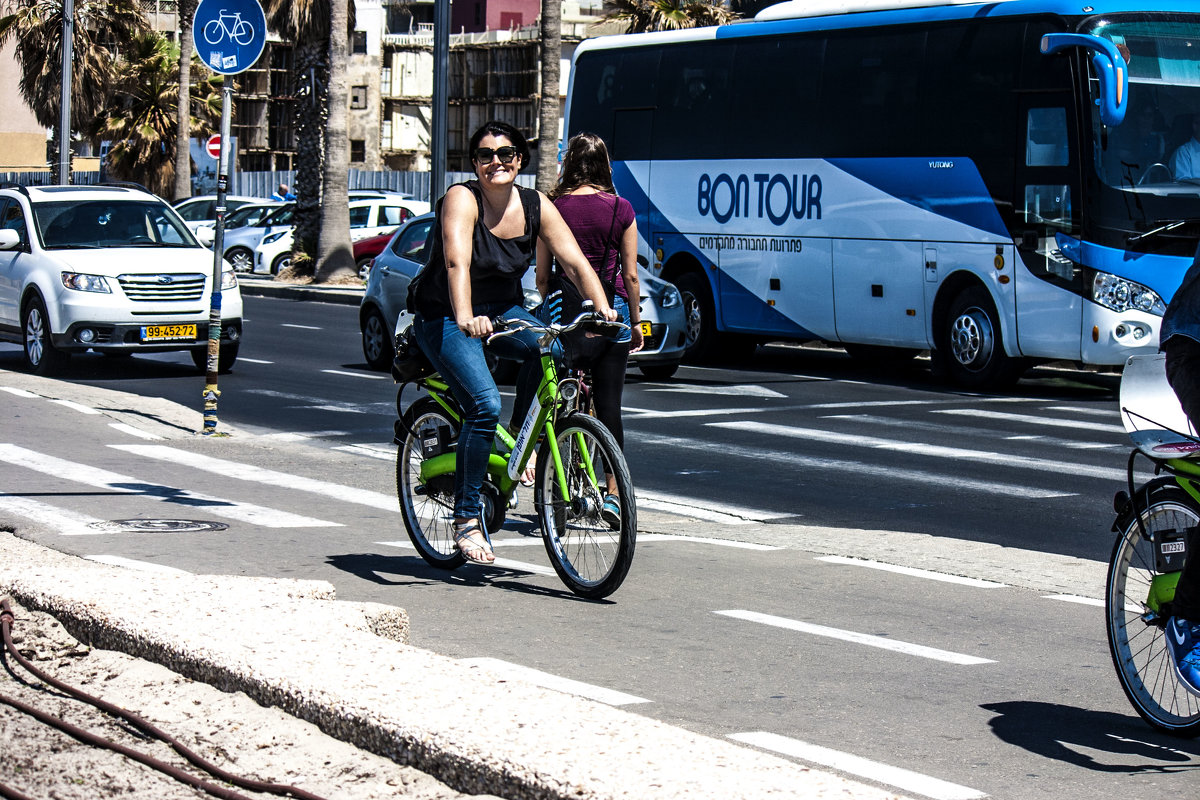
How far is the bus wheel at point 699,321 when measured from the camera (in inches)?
859

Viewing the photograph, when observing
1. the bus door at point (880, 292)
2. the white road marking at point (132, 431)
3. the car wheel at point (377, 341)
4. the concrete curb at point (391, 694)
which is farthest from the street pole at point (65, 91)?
the concrete curb at point (391, 694)

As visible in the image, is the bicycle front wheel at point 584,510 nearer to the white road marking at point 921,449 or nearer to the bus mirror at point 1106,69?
the white road marking at point 921,449

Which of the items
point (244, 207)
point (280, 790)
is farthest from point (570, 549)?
point (244, 207)

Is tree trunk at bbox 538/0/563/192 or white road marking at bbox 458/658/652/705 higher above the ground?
tree trunk at bbox 538/0/563/192

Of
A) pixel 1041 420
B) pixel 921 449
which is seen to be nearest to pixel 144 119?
pixel 1041 420

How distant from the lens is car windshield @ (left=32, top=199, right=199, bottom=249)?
1834 centimetres

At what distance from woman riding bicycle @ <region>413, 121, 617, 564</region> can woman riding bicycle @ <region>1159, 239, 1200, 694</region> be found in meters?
2.77

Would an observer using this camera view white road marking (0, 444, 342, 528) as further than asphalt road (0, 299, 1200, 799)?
Yes

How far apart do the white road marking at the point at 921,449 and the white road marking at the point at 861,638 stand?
16.5 ft

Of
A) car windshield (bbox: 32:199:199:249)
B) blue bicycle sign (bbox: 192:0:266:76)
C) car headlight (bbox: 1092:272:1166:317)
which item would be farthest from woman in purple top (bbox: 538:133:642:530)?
car windshield (bbox: 32:199:199:249)

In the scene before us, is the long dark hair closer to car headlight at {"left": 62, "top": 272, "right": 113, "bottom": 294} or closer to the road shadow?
the road shadow

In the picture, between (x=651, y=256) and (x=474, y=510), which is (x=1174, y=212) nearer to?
(x=651, y=256)

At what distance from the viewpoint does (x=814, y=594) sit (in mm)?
7773

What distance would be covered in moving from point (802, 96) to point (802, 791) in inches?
673
